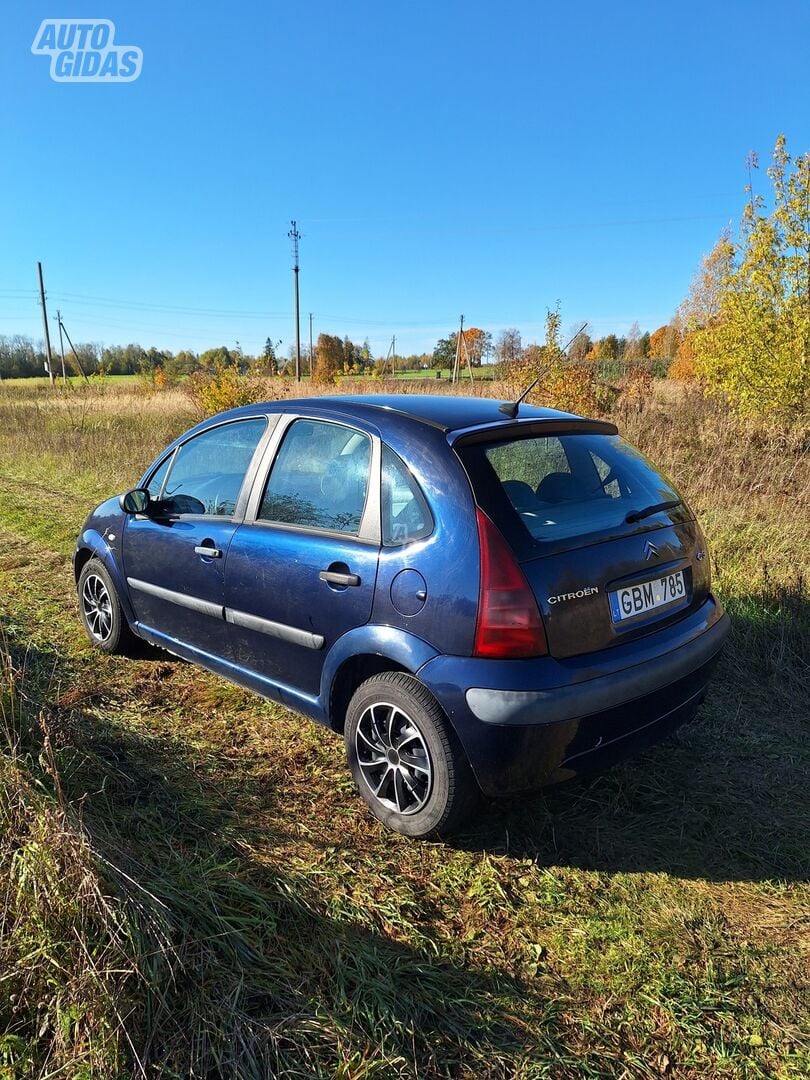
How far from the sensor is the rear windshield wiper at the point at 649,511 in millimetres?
2795

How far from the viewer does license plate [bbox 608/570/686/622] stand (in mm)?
2562

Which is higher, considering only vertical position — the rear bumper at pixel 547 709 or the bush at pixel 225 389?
the bush at pixel 225 389

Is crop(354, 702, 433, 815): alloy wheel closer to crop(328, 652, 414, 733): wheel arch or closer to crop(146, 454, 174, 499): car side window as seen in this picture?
crop(328, 652, 414, 733): wheel arch

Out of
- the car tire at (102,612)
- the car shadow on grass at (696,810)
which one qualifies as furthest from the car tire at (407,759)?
the car tire at (102,612)

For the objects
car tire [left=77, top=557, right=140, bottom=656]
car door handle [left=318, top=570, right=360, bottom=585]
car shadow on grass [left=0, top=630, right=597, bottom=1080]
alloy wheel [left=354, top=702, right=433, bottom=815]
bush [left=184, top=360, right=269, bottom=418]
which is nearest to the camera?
car shadow on grass [left=0, top=630, right=597, bottom=1080]

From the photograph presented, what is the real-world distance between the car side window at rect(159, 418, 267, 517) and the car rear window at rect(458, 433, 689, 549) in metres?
1.37

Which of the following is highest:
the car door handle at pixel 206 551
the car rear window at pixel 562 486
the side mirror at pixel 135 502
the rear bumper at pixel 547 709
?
the car rear window at pixel 562 486

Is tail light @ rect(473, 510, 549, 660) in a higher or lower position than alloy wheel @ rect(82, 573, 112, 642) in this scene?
higher

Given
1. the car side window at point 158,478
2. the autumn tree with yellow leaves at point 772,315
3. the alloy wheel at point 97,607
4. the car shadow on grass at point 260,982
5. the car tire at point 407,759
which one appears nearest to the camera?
the car shadow on grass at point 260,982

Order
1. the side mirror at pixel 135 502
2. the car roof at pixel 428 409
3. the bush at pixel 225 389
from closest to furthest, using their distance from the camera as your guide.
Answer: the car roof at pixel 428 409, the side mirror at pixel 135 502, the bush at pixel 225 389

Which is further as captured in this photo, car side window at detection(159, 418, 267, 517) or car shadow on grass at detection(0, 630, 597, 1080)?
car side window at detection(159, 418, 267, 517)

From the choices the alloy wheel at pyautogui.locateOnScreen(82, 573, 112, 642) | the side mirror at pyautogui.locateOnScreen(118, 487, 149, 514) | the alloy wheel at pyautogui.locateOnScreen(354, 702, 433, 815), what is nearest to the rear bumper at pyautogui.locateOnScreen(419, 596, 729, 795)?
the alloy wheel at pyautogui.locateOnScreen(354, 702, 433, 815)

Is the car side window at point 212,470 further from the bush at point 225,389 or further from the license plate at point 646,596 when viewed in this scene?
the bush at point 225,389

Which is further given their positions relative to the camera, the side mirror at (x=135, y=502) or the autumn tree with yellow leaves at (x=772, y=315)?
the autumn tree with yellow leaves at (x=772, y=315)
